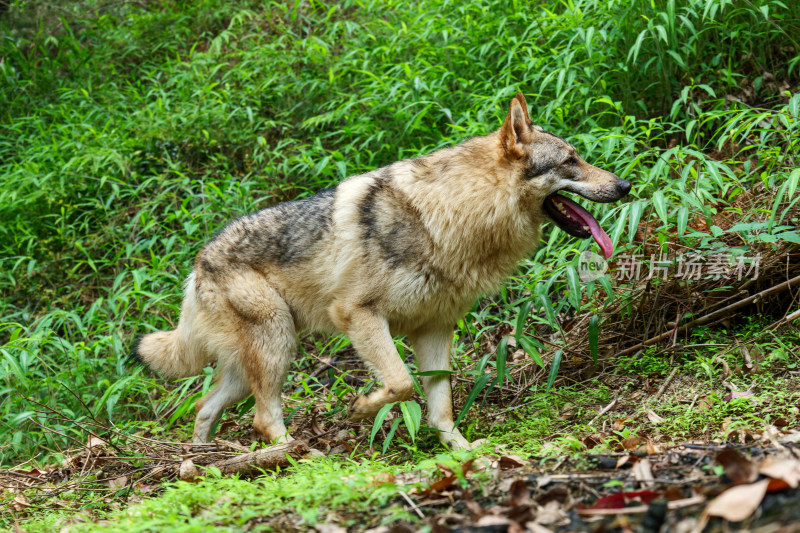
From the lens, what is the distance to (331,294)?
4336 mm

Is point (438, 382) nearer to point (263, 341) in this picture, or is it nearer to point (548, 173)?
point (263, 341)

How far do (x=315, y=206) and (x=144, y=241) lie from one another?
2859 millimetres

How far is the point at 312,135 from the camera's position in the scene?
24.5 ft

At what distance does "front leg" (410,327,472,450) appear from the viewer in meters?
3.99

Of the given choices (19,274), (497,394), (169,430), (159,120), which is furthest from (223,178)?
(497,394)

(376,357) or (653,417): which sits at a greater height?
(376,357)

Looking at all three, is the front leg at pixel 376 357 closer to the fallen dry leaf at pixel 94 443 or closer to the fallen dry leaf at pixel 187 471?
the fallen dry leaf at pixel 187 471

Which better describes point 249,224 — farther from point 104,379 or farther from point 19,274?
point 19,274

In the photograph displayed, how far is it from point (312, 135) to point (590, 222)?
416 centimetres

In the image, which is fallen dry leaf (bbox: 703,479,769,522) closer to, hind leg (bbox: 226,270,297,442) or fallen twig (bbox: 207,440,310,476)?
fallen twig (bbox: 207,440,310,476)

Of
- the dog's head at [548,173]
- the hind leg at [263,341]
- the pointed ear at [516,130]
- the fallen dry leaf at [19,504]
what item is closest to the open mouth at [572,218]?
the dog's head at [548,173]

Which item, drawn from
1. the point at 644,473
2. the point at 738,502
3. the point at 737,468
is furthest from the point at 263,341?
the point at 738,502

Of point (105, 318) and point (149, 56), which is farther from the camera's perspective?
point (149, 56)

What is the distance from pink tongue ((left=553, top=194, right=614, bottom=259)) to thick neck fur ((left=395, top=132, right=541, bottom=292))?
20cm
